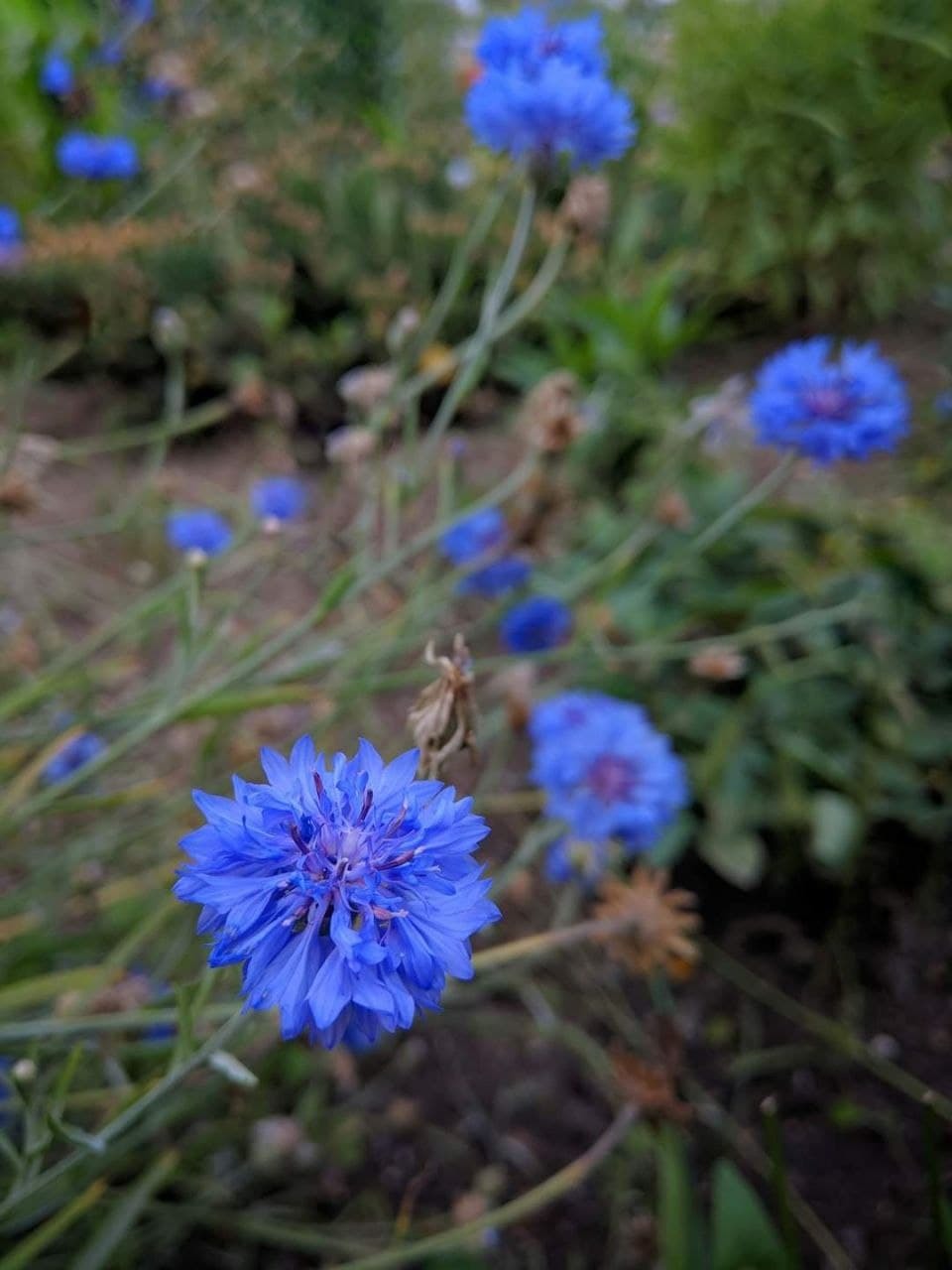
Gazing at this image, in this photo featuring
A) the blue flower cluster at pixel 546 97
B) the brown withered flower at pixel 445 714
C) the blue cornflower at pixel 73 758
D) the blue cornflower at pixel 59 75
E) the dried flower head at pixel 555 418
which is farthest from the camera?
the blue cornflower at pixel 59 75

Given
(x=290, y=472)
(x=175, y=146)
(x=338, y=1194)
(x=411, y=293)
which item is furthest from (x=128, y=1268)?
(x=175, y=146)

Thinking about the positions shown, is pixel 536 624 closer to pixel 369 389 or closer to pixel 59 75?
pixel 369 389

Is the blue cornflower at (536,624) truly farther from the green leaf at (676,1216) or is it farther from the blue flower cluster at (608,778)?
the green leaf at (676,1216)

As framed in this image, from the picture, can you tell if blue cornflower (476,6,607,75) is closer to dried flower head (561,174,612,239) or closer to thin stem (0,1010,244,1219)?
dried flower head (561,174,612,239)

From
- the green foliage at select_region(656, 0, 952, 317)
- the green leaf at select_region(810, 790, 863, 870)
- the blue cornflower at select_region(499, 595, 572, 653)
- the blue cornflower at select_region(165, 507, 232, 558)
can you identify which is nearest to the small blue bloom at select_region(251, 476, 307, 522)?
the blue cornflower at select_region(165, 507, 232, 558)

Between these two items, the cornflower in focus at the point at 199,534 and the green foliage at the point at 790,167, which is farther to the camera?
the green foliage at the point at 790,167

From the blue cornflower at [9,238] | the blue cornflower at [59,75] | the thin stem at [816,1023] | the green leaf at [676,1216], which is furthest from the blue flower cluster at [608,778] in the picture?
the blue cornflower at [59,75]
